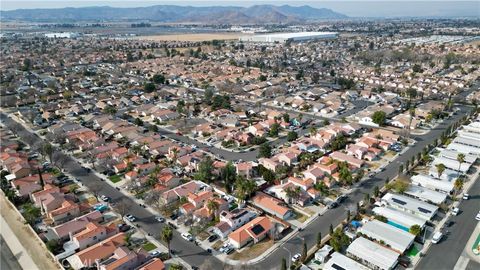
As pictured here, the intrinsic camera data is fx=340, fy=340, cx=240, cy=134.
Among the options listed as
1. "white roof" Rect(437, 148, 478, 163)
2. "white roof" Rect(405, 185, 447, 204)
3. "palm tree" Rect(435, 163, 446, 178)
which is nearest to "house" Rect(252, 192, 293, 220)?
"white roof" Rect(405, 185, 447, 204)

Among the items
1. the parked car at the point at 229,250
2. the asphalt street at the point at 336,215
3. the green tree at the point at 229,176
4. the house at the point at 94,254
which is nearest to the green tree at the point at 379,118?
the asphalt street at the point at 336,215

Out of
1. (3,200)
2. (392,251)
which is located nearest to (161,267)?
(392,251)

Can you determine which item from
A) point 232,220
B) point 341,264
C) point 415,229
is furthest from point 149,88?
point 415,229

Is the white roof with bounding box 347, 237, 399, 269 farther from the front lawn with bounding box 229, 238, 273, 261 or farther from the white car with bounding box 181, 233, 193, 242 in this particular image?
the white car with bounding box 181, 233, 193, 242

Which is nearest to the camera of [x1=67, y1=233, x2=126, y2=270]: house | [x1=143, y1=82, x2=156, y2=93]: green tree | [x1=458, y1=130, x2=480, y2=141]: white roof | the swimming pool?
[x1=67, y1=233, x2=126, y2=270]: house

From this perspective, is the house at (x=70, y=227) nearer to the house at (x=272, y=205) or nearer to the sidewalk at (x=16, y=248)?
the sidewalk at (x=16, y=248)
